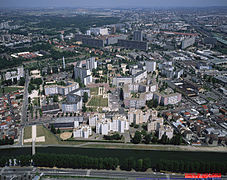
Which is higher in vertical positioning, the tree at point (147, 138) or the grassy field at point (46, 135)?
the tree at point (147, 138)

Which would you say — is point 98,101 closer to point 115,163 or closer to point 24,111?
point 24,111

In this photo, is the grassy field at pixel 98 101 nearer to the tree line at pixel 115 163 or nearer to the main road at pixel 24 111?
the main road at pixel 24 111

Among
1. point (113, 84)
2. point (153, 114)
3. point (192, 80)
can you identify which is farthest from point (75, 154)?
point (192, 80)

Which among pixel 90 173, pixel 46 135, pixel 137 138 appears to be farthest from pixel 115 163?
pixel 46 135

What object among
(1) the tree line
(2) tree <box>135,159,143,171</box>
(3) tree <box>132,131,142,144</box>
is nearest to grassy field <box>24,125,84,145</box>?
(1) the tree line

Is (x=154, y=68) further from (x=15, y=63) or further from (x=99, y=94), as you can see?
(x=15, y=63)

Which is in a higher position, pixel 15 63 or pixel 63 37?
pixel 63 37

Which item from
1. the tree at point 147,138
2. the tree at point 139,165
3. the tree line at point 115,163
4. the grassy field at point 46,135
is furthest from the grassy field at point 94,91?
the tree at point 139,165
